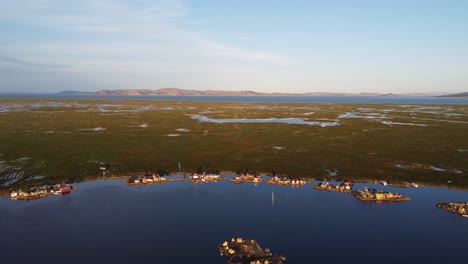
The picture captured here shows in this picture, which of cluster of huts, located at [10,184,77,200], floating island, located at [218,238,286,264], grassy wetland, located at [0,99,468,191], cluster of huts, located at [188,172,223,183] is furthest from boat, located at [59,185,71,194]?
floating island, located at [218,238,286,264]

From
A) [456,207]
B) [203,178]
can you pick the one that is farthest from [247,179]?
[456,207]

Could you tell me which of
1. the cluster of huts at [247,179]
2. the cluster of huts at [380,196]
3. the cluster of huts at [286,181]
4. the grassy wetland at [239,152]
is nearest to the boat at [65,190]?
the grassy wetland at [239,152]

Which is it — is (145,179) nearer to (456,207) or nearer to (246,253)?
(246,253)

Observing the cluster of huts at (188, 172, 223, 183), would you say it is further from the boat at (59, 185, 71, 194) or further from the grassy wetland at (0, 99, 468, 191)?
the boat at (59, 185, 71, 194)

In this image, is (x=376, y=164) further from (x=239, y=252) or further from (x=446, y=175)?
(x=239, y=252)

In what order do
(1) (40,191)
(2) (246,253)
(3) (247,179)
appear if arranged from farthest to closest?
(3) (247,179) → (1) (40,191) → (2) (246,253)

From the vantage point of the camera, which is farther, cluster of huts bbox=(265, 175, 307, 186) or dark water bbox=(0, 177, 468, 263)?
cluster of huts bbox=(265, 175, 307, 186)

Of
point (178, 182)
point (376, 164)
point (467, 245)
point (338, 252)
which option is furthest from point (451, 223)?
point (178, 182)

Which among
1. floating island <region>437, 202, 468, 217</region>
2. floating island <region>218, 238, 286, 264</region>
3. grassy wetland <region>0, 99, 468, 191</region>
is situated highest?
grassy wetland <region>0, 99, 468, 191</region>
